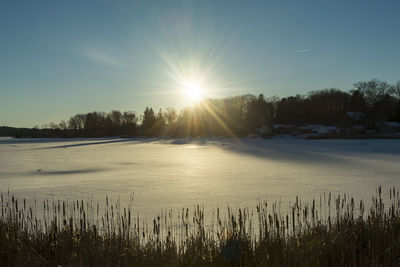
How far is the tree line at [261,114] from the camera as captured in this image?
6009cm

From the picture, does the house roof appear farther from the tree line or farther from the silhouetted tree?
the silhouetted tree

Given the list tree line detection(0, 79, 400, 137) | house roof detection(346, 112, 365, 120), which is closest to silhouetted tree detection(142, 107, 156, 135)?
tree line detection(0, 79, 400, 137)

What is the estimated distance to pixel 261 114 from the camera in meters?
71.6

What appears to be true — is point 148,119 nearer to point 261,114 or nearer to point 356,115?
point 261,114

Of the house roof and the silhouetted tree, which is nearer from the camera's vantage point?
the house roof

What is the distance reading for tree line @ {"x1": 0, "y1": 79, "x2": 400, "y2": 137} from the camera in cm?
6009

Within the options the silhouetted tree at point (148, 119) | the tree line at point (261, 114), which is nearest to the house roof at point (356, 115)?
the tree line at point (261, 114)

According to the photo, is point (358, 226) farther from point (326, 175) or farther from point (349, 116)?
point (349, 116)

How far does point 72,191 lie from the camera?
8.92 meters

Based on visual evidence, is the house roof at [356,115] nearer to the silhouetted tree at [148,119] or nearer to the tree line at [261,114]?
the tree line at [261,114]

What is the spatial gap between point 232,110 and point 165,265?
77.4 meters

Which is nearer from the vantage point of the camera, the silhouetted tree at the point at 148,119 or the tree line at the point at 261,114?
the tree line at the point at 261,114

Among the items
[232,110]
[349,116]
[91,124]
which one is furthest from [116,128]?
[349,116]

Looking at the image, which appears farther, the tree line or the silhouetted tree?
the silhouetted tree
